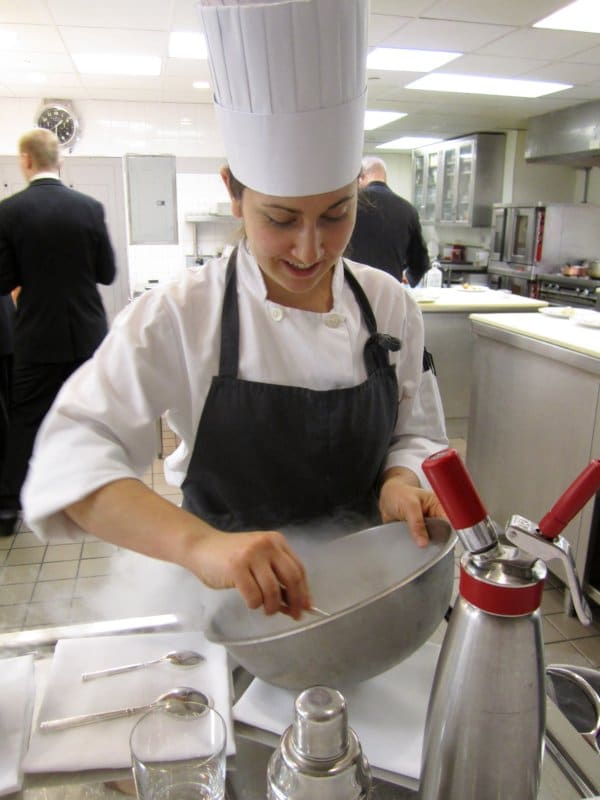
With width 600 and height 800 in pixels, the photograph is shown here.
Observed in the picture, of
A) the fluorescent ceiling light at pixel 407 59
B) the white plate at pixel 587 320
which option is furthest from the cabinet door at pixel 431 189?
the white plate at pixel 587 320

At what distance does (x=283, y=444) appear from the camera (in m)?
1.02

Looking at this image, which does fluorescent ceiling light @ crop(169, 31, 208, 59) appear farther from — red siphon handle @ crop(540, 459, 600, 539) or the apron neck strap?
red siphon handle @ crop(540, 459, 600, 539)

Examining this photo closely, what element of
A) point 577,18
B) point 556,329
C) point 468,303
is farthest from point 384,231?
point 577,18

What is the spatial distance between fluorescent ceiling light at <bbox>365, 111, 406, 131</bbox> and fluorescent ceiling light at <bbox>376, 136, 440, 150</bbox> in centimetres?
120

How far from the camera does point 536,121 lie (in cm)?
722

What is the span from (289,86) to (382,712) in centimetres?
80

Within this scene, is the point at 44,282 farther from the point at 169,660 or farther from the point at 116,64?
the point at 116,64

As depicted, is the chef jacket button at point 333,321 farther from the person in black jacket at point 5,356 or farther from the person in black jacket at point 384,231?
the person in black jacket at point 384,231

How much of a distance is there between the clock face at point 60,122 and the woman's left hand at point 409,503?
691cm

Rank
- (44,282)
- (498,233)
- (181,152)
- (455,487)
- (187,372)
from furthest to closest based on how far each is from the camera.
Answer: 1. (498,233)
2. (181,152)
3. (44,282)
4. (187,372)
5. (455,487)

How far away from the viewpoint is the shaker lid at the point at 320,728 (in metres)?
0.51

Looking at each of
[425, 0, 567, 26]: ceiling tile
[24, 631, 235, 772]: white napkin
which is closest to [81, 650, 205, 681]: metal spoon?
[24, 631, 235, 772]: white napkin

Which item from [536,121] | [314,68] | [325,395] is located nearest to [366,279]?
[325,395]

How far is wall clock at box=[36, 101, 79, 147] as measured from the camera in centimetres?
675
